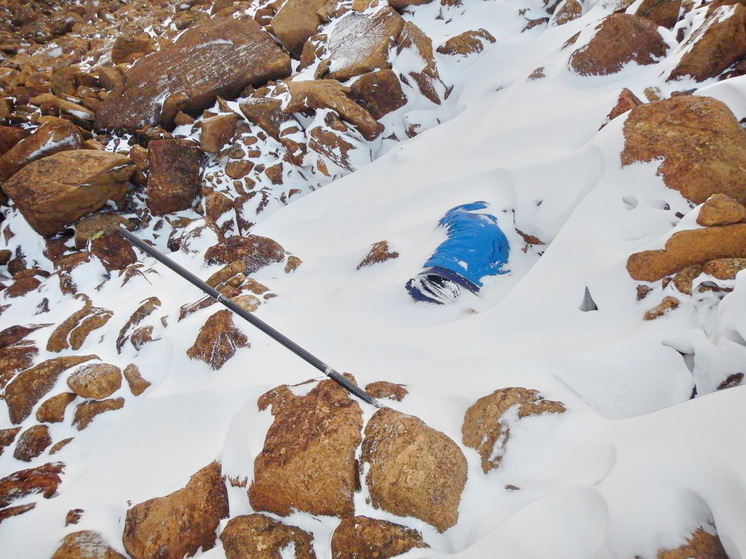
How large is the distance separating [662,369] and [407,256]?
6.59ft

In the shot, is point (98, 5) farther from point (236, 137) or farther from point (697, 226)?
point (697, 226)

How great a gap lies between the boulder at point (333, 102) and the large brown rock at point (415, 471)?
14.1ft

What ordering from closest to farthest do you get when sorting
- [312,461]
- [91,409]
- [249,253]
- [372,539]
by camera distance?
1. [372,539]
2. [312,461]
3. [91,409]
4. [249,253]

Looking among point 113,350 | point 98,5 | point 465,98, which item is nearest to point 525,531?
point 113,350

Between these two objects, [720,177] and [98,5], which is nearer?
[720,177]

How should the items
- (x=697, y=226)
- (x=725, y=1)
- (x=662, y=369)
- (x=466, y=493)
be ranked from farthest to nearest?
(x=725, y=1)
(x=697, y=226)
(x=662, y=369)
(x=466, y=493)

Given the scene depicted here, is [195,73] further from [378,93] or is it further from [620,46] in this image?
[620,46]

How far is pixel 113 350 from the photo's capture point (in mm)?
3094

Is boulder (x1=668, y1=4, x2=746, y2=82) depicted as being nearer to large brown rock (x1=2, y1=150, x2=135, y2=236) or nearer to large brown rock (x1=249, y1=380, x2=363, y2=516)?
large brown rock (x1=249, y1=380, x2=363, y2=516)

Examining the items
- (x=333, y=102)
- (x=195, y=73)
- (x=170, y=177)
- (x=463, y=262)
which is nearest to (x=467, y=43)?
(x=333, y=102)

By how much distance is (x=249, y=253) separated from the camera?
151 inches

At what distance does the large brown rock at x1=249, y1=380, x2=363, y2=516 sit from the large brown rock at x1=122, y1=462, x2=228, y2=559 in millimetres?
214

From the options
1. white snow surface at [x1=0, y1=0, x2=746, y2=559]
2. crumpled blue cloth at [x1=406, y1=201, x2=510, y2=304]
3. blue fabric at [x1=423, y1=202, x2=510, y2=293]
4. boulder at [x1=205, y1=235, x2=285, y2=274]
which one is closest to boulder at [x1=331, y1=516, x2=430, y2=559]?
white snow surface at [x1=0, y1=0, x2=746, y2=559]

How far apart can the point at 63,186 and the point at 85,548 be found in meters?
4.43
